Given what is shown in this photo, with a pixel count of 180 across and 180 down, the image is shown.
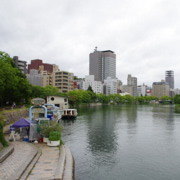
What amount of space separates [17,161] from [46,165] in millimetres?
2269

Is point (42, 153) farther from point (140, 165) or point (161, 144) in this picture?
point (161, 144)

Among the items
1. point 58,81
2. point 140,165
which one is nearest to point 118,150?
point 140,165

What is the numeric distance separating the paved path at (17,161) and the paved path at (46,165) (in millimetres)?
782

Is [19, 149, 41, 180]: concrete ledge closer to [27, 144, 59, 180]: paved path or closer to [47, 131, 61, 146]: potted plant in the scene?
[27, 144, 59, 180]: paved path

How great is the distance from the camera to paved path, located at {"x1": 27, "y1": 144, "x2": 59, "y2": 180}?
1227 cm

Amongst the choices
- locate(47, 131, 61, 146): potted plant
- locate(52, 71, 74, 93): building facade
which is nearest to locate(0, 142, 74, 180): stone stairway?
locate(47, 131, 61, 146): potted plant

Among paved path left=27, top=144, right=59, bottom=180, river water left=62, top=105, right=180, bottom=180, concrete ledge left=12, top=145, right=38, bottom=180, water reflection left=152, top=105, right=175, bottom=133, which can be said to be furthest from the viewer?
water reflection left=152, top=105, right=175, bottom=133

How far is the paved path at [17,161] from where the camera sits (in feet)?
39.7

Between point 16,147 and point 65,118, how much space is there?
1515 inches

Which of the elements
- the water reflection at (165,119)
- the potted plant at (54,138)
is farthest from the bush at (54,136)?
the water reflection at (165,119)

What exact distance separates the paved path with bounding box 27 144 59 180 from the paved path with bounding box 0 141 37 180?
2.57 ft

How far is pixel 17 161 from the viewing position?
48.0 ft

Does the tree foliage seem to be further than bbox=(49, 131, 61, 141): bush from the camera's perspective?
Yes

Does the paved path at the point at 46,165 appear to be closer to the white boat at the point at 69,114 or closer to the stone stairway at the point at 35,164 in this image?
the stone stairway at the point at 35,164
